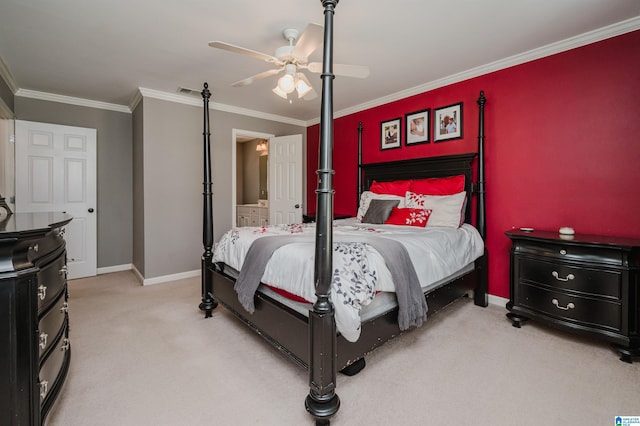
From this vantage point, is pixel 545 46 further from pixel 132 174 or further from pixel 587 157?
pixel 132 174

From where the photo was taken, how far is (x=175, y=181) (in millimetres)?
4102

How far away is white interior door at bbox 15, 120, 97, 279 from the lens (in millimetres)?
3807

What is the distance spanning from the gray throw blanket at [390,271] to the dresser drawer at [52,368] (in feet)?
3.29

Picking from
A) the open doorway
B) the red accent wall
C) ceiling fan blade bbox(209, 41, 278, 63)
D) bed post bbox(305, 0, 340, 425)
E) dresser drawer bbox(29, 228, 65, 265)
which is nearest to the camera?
dresser drawer bbox(29, 228, 65, 265)

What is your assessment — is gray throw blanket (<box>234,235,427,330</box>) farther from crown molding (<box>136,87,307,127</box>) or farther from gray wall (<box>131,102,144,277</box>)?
crown molding (<box>136,87,307,127</box>)

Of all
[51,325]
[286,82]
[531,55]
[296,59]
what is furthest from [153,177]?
[531,55]

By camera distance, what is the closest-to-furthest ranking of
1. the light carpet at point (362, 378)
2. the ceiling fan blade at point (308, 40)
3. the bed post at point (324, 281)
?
1. the bed post at point (324, 281)
2. the light carpet at point (362, 378)
3. the ceiling fan blade at point (308, 40)

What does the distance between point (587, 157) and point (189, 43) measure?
3639mm

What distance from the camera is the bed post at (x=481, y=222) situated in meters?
3.13

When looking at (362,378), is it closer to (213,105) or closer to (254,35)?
(254,35)

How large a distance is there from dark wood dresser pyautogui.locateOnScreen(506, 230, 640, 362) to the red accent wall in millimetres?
371

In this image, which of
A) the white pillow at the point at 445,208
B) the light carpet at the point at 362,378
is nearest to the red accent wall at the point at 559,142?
the white pillow at the point at 445,208

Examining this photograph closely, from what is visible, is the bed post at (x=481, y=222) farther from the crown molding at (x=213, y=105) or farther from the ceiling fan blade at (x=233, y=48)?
the crown molding at (x=213, y=105)

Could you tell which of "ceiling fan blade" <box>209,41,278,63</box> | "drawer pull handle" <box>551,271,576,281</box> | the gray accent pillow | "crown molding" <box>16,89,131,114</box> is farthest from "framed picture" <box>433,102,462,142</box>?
"crown molding" <box>16,89,131,114</box>
